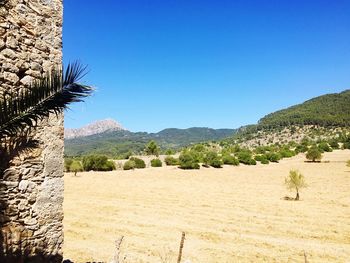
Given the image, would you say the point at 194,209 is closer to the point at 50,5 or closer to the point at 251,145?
the point at 50,5

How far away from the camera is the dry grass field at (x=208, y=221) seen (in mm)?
11570

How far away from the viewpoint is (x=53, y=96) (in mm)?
3715

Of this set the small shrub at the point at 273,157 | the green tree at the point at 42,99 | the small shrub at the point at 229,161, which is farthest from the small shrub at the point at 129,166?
the green tree at the point at 42,99

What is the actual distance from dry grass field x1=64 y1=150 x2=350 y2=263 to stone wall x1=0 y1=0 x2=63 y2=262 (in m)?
5.06

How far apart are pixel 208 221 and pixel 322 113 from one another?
118618mm

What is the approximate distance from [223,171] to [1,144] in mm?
38357

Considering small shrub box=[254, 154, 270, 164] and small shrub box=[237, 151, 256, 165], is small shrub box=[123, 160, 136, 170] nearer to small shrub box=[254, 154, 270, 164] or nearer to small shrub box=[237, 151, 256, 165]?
small shrub box=[237, 151, 256, 165]

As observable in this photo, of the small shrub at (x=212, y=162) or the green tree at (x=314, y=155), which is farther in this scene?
the green tree at (x=314, y=155)

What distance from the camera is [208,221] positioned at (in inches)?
645

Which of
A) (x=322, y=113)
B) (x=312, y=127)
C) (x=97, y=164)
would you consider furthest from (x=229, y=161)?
(x=322, y=113)

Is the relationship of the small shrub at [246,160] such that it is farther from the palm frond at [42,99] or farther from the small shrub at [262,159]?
the palm frond at [42,99]

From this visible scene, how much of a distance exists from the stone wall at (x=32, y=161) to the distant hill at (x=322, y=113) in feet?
341

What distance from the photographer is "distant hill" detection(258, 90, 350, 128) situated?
105 metres

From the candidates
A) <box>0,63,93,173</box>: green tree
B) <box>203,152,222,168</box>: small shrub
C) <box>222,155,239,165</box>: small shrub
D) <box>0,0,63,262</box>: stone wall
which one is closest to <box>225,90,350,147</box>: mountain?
<box>222,155,239,165</box>: small shrub
